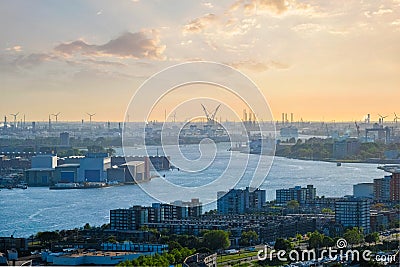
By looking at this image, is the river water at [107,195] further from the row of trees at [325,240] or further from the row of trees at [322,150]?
the row of trees at [325,240]

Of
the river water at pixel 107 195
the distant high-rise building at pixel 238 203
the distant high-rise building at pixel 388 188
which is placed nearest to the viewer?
the distant high-rise building at pixel 238 203

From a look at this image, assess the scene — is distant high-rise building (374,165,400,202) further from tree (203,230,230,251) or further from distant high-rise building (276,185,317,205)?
tree (203,230,230,251)

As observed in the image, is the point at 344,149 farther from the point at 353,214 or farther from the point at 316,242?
the point at 316,242

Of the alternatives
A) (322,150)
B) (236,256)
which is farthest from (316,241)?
(322,150)

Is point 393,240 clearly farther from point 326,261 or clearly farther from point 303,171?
point 303,171

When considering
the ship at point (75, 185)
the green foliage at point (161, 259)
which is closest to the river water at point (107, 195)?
the ship at point (75, 185)

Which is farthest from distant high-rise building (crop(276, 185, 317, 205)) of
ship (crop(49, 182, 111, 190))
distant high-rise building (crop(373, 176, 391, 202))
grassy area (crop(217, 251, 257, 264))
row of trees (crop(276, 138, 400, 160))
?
row of trees (crop(276, 138, 400, 160))
